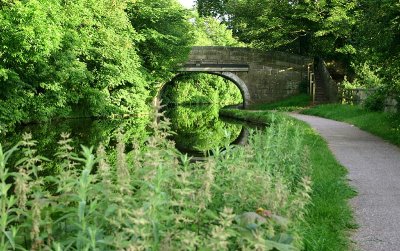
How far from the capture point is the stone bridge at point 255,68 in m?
31.6

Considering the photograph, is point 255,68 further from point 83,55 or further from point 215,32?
point 215,32

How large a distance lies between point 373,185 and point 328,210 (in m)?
1.82

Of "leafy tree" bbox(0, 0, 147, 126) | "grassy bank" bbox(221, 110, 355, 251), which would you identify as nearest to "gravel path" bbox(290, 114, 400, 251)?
"grassy bank" bbox(221, 110, 355, 251)

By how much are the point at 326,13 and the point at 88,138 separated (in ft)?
65.4

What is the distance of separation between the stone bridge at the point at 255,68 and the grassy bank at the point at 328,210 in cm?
2334

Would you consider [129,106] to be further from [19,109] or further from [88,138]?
[88,138]

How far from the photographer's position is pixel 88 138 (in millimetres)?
14992

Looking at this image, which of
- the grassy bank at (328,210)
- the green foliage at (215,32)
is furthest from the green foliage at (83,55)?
the green foliage at (215,32)

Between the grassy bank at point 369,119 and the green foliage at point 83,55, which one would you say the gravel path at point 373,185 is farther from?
the green foliage at point 83,55

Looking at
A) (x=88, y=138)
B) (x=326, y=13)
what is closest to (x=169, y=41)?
(x=326, y=13)

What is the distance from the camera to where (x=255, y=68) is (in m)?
32.5

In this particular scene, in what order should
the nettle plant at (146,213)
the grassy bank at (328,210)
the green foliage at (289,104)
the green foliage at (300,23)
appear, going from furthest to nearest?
the green foliage at (289,104) → the green foliage at (300,23) → the grassy bank at (328,210) → the nettle plant at (146,213)

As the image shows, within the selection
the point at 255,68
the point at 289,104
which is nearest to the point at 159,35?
the point at 255,68

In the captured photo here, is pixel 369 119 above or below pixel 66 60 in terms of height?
below
